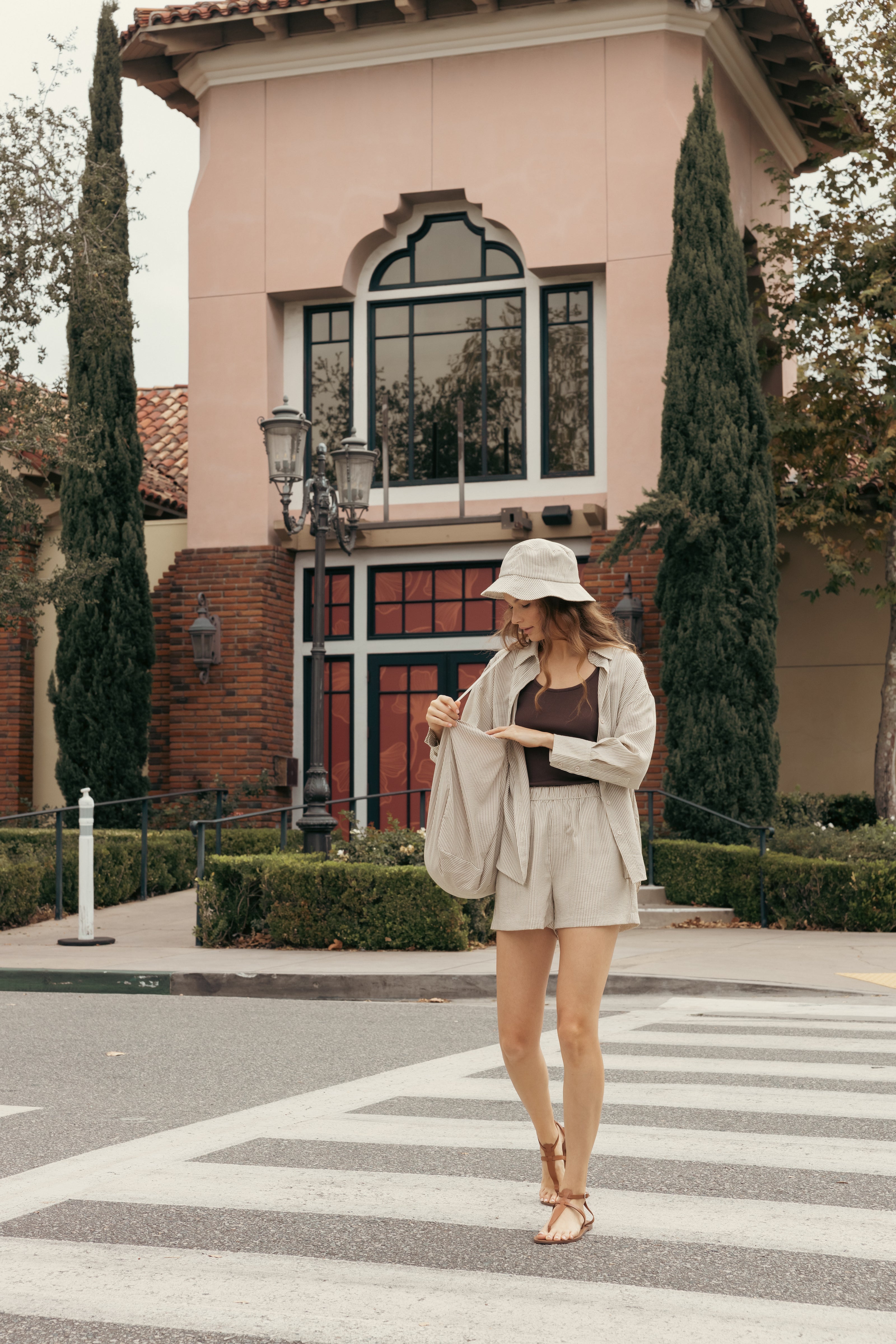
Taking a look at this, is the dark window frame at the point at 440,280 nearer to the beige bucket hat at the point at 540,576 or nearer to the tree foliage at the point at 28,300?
the tree foliage at the point at 28,300

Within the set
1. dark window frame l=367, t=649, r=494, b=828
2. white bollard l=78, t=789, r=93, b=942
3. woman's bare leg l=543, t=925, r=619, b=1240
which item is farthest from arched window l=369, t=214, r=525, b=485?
woman's bare leg l=543, t=925, r=619, b=1240

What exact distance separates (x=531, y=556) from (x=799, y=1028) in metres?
5.03

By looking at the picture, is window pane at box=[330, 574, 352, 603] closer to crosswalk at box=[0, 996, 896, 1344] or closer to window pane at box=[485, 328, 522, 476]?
window pane at box=[485, 328, 522, 476]

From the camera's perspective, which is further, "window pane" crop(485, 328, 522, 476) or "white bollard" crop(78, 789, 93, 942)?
"window pane" crop(485, 328, 522, 476)

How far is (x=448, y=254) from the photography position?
2016 centimetres

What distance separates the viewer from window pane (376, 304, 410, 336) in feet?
66.3

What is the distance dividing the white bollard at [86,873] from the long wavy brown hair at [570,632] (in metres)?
8.78

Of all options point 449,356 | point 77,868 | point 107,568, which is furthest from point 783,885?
point 449,356

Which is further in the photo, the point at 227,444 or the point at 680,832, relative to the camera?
the point at 227,444

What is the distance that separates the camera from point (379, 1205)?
478 cm

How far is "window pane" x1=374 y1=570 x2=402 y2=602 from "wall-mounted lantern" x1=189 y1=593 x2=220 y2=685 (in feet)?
7.13

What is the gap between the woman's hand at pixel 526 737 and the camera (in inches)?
177

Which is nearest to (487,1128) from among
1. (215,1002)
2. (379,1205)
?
(379,1205)

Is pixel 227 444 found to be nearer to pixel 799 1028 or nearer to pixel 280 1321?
pixel 799 1028
